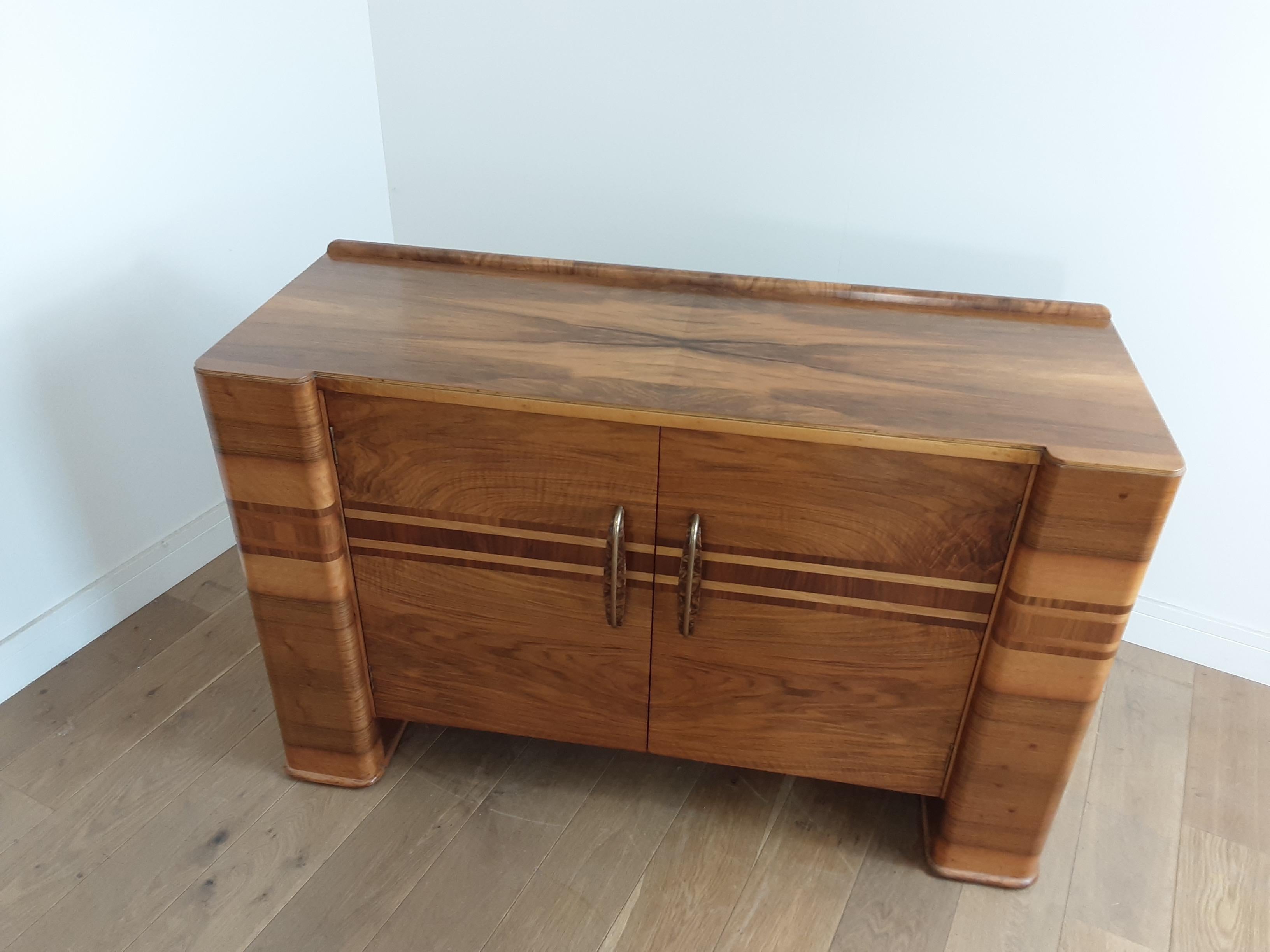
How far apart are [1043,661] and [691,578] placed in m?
0.43

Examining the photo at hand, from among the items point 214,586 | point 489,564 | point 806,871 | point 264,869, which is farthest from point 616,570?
point 214,586

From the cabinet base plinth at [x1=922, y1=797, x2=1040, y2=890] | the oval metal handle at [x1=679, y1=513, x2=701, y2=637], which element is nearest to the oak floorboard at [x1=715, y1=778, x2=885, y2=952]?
the cabinet base plinth at [x1=922, y1=797, x2=1040, y2=890]

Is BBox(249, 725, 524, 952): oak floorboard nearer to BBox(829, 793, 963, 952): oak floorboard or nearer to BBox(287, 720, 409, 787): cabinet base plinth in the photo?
BBox(287, 720, 409, 787): cabinet base plinth

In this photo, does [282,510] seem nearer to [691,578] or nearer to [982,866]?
[691,578]

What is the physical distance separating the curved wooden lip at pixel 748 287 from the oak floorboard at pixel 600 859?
76 cm

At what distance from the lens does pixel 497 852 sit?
135cm

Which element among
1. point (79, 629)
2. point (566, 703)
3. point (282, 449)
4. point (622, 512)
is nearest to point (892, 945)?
point (566, 703)

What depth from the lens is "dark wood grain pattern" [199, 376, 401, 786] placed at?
112 cm

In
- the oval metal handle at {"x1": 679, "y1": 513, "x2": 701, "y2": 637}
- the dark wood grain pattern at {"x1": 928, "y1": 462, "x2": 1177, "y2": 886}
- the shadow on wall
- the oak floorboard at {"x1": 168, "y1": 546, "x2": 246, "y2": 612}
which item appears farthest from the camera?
the oak floorboard at {"x1": 168, "y1": 546, "x2": 246, "y2": 612}

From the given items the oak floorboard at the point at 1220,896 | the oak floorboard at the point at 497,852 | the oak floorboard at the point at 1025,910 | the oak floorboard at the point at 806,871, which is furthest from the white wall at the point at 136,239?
the oak floorboard at the point at 1220,896

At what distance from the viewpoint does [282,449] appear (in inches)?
44.8

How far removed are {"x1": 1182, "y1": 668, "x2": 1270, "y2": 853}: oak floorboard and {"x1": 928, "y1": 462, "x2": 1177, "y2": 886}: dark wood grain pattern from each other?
339 millimetres

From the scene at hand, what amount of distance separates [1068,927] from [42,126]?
6.11 feet

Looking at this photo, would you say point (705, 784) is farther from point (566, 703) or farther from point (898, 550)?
point (898, 550)
